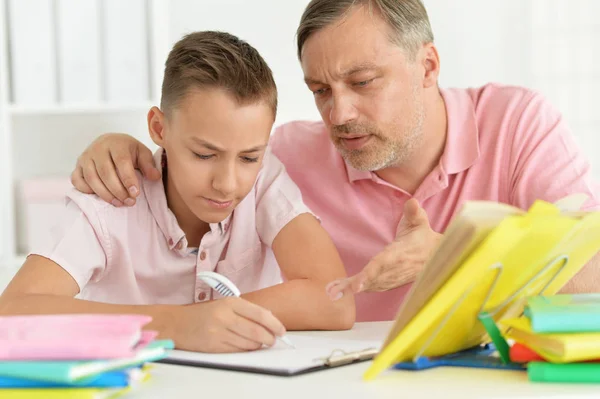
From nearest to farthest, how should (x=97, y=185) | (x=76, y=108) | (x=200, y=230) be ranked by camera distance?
(x=97, y=185) < (x=200, y=230) < (x=76, y=108)

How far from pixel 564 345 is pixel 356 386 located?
22 centimetres

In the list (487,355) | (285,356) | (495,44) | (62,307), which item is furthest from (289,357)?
(495,44)

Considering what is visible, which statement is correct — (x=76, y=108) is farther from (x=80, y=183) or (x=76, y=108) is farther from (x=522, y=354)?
(x=522, y=354)

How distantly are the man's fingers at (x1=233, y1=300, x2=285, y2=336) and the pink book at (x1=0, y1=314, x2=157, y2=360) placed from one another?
24 centimetres

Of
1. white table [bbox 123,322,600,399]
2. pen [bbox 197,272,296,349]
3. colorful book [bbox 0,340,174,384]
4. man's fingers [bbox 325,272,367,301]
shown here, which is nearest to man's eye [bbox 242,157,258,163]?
pen [bbox 197,272,296,349]

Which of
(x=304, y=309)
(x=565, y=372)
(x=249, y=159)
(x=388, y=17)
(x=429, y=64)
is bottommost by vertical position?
(x=304, y=309)

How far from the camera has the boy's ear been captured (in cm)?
157

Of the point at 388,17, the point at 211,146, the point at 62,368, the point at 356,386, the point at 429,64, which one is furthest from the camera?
the point at 429,64

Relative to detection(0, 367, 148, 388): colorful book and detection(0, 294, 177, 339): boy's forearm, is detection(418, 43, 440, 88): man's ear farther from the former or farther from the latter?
detection(0, 367, 148, 388): colorful book

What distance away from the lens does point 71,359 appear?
0.85m

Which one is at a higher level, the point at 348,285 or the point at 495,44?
the point at 495,44

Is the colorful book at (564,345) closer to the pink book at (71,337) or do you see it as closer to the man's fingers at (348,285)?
the man's fingers at (348,285)

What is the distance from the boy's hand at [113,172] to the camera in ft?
5.04

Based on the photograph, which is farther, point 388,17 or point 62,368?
point 388,17
